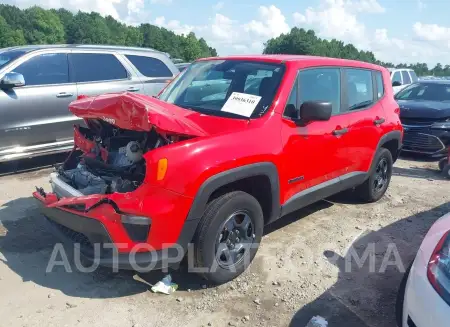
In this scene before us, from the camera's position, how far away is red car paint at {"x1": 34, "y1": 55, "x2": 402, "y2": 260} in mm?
3094

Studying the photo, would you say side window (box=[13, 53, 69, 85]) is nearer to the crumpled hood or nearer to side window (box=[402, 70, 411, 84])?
the crumpled hood

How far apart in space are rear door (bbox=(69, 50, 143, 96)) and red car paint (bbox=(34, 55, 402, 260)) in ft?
9.36

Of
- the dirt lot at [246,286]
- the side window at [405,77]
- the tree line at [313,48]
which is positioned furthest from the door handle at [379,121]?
the tree line at [313,48]

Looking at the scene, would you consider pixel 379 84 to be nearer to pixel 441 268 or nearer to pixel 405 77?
pixel 441 268

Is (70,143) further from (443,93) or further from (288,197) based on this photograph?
(443,93)

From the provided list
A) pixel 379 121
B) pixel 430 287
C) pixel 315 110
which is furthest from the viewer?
pixel 379 121

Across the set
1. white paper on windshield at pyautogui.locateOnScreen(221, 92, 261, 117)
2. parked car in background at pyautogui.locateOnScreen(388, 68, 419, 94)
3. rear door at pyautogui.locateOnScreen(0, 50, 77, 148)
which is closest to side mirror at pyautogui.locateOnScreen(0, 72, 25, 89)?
rear door at pyautogui.locateOnScreen(0, 50, 77, 148)

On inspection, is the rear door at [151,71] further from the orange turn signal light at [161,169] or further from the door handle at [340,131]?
the orange turn signal light at [161,169]

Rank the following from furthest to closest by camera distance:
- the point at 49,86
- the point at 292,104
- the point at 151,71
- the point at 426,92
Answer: the point at 426,92 → the point at 151,71 → the point at 49,86 → the point at 292,104

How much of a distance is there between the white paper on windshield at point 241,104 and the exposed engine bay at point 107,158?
2.43ft

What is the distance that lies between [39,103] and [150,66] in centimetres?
215

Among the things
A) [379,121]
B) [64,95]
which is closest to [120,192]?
[379,121]

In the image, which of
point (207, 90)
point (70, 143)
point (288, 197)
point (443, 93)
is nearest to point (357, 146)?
point (288, 197)

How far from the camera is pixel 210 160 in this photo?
3242 mm
